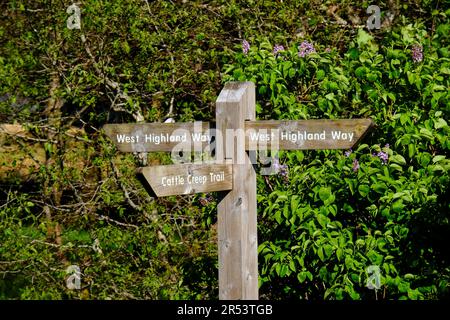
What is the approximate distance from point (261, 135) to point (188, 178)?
414mm

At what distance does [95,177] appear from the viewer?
740cm

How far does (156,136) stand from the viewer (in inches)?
164

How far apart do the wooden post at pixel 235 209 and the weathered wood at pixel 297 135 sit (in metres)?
0.06

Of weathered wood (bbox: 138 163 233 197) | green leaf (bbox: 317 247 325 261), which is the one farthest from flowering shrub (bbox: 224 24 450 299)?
weathered wood (bbox: 138 163 233 197)

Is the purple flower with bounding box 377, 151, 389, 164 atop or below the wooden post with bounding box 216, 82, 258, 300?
atop

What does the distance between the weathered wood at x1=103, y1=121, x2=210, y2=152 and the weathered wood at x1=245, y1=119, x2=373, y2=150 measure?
23cm

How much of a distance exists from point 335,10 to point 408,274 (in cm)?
361

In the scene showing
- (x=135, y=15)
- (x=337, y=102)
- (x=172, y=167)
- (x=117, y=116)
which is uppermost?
(x=135, y=15)

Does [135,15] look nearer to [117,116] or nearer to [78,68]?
[78,68]

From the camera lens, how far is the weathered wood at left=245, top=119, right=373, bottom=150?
160 inches

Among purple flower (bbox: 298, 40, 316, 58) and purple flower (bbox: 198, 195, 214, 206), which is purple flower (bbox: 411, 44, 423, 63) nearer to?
purple flower (bbox: 298, 40, 316, 58)

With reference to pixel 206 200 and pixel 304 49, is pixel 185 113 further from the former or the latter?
pixel 304 49

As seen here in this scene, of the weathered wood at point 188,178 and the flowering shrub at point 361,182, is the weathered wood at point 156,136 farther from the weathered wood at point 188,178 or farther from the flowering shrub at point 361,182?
the flowering shrub at point 361,182

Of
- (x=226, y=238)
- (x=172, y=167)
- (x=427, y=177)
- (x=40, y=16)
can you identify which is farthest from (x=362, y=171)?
(x=40, y=16)
